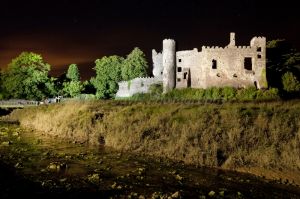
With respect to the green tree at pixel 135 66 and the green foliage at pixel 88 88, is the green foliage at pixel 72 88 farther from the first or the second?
the green tree at pixel 135 66

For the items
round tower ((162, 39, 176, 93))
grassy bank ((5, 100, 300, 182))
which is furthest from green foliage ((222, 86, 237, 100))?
grassy bank ((5, 100, 300, 182))

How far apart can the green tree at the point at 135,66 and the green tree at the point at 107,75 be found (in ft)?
10.3

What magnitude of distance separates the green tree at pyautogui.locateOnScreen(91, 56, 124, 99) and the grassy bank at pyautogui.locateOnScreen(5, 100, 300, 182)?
69.1 meters

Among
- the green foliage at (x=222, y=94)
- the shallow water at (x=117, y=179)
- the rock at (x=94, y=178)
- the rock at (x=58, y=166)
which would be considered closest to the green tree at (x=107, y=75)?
the green foliage at (x=222, y=94)

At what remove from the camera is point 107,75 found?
10494 centimetres

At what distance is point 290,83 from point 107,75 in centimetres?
4937

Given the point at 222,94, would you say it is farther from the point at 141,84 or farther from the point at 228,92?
the point at 141,84

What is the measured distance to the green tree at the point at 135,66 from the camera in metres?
98.9

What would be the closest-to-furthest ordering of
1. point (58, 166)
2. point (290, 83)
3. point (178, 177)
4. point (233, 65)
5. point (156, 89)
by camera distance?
point (178, 177) → point (58, 166) → point (290, 83) → point (233, 65) → point (156, 89)

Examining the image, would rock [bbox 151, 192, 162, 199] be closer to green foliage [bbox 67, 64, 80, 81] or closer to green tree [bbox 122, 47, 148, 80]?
green tree [bbox 122, 47, 148, 80]

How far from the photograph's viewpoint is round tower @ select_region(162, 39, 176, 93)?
257 ft

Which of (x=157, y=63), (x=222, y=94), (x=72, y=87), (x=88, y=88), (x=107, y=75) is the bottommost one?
(x=222, y=94)

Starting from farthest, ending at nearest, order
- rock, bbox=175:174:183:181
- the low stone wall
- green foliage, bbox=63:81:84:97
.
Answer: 1. green foliage, bbox=63:81:84:97
2. the low stone wall
3. rock, bbox=175:174:183:181

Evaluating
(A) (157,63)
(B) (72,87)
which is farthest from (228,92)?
(B) (72,87)
